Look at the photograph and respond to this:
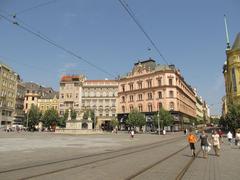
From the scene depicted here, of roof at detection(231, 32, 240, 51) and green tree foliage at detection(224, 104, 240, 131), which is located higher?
roof at detection(231, 32, 240, 51)

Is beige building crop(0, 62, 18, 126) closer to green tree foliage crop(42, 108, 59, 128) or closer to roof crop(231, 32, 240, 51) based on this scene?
green tree foliage crop(42, 108, 59, 128)

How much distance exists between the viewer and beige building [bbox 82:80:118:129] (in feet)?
325

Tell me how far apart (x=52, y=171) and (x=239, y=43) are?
69087 mm

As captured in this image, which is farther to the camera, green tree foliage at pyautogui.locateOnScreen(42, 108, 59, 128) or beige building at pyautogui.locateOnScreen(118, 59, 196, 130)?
green tree foliage at pyautogui.locateOnScreen(42, 108, 59, 128)

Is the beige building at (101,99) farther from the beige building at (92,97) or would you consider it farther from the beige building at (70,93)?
the beige building at (70,93)

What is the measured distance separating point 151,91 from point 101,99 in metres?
23.9

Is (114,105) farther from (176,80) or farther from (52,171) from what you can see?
(52,171)

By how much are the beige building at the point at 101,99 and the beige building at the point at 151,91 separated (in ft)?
25.1

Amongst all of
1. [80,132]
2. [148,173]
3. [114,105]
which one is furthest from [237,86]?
[148,173]

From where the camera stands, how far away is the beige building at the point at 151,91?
81.1 metres

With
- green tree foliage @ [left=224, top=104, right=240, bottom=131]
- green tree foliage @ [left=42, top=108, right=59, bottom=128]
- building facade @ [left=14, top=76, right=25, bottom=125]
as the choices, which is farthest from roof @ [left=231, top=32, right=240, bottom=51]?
building facade @ [left=14, top=76, right=25, bottom=125]

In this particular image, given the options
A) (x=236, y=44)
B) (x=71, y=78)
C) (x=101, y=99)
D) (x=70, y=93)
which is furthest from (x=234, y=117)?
(x=71, y=78)

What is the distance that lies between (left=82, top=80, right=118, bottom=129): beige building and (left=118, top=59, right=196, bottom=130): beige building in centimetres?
764

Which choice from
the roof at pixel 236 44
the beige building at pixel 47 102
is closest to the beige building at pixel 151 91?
the roof at pixel 236 44
